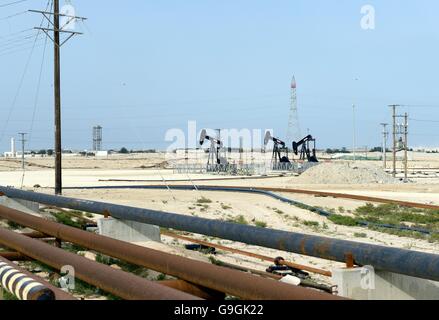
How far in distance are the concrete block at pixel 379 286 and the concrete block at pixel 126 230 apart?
559cm

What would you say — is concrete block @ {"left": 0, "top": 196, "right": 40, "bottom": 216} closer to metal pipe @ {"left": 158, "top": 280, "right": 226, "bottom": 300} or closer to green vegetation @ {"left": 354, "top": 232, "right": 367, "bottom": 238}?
green vegetation @ {"left": 354, "top": 232, "right": 367, "bottom": 238}

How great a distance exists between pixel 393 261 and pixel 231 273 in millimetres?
1476

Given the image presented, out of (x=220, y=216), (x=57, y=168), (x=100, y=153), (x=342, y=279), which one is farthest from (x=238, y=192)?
(x=100, y=153)

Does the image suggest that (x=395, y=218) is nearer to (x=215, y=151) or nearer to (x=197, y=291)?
(x=197, y=291)

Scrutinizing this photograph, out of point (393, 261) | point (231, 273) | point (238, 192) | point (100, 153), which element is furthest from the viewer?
point (100, 153)

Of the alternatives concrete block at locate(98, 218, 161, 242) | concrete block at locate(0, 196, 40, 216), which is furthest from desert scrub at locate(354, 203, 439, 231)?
concrete block at locate(0, 196, 40, 216)

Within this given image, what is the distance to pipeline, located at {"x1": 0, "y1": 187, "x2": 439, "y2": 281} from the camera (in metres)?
5.24

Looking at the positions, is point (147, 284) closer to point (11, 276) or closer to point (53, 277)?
point (11, 276)

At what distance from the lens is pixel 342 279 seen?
240 inches

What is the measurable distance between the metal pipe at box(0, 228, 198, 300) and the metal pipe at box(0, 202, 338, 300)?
690mm

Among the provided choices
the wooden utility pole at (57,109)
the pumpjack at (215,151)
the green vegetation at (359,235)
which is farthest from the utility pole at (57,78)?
the pumpjack at (215,151)

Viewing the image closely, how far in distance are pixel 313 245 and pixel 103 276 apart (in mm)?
2065

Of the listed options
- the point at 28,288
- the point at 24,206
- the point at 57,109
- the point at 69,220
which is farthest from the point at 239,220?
the point at 28,288

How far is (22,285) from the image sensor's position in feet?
17.8
